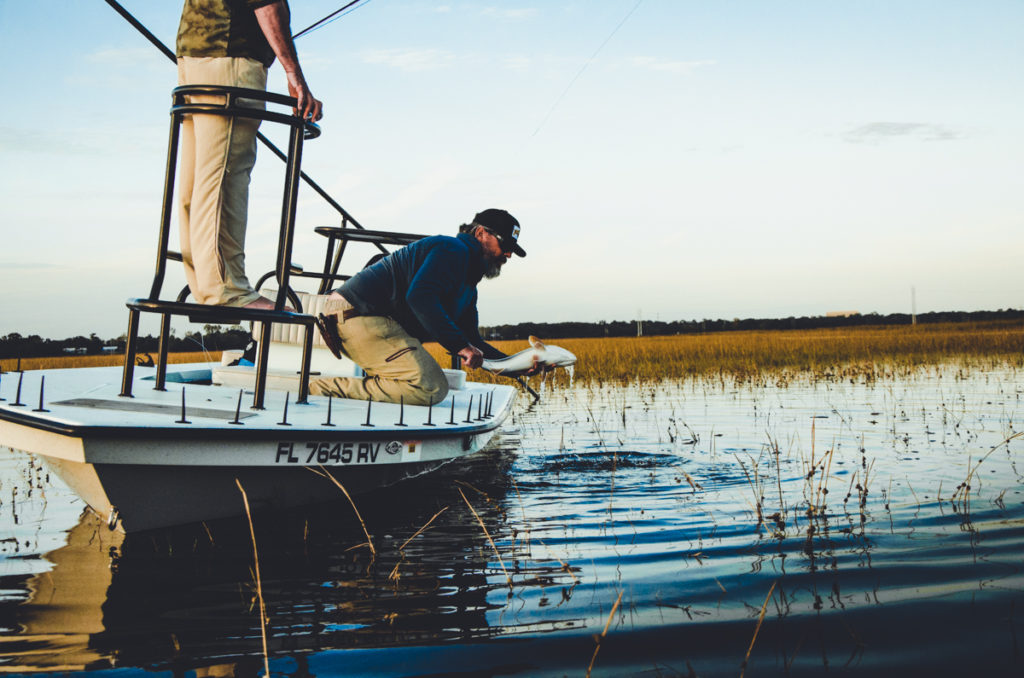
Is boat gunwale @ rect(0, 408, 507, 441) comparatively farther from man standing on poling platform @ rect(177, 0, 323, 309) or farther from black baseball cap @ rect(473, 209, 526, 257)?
black baseball cap @ rect(473, 209, 526, 257)

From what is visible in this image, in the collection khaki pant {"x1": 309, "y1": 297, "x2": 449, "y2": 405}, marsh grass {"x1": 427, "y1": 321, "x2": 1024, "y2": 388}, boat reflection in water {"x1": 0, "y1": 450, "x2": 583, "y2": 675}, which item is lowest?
boat reflection in water {"x1": 0, "y1": 450, "x2": 583, "y2": 675}

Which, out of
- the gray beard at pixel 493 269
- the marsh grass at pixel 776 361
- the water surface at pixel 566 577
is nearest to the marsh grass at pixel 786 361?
the marsh grass at pixel 776 361

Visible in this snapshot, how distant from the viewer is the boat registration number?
4.25 m

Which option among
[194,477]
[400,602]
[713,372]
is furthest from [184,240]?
[713,372]

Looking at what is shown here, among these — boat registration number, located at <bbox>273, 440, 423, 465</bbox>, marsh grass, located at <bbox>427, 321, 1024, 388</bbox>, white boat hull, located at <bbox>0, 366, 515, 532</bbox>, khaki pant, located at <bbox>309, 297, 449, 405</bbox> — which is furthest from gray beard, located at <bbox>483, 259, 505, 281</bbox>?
marsh grass, located at <bbox>427, 321, 1024, 388</bbox>

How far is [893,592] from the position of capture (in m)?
3.40

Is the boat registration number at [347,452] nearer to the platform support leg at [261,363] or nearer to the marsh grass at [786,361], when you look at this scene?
the platform support leg at [261,363]

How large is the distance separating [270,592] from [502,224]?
11.1 ft

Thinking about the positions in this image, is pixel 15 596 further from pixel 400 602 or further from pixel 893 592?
pixel 893 592

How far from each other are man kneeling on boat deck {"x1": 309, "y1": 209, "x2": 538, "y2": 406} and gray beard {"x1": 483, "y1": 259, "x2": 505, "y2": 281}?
0.22m

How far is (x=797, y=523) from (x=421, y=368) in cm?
272

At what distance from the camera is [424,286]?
226 inches

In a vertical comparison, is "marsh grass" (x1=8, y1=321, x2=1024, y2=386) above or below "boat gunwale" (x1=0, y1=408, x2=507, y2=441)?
below

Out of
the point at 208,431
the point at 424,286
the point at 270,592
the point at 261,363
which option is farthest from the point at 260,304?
the point at 270,592
